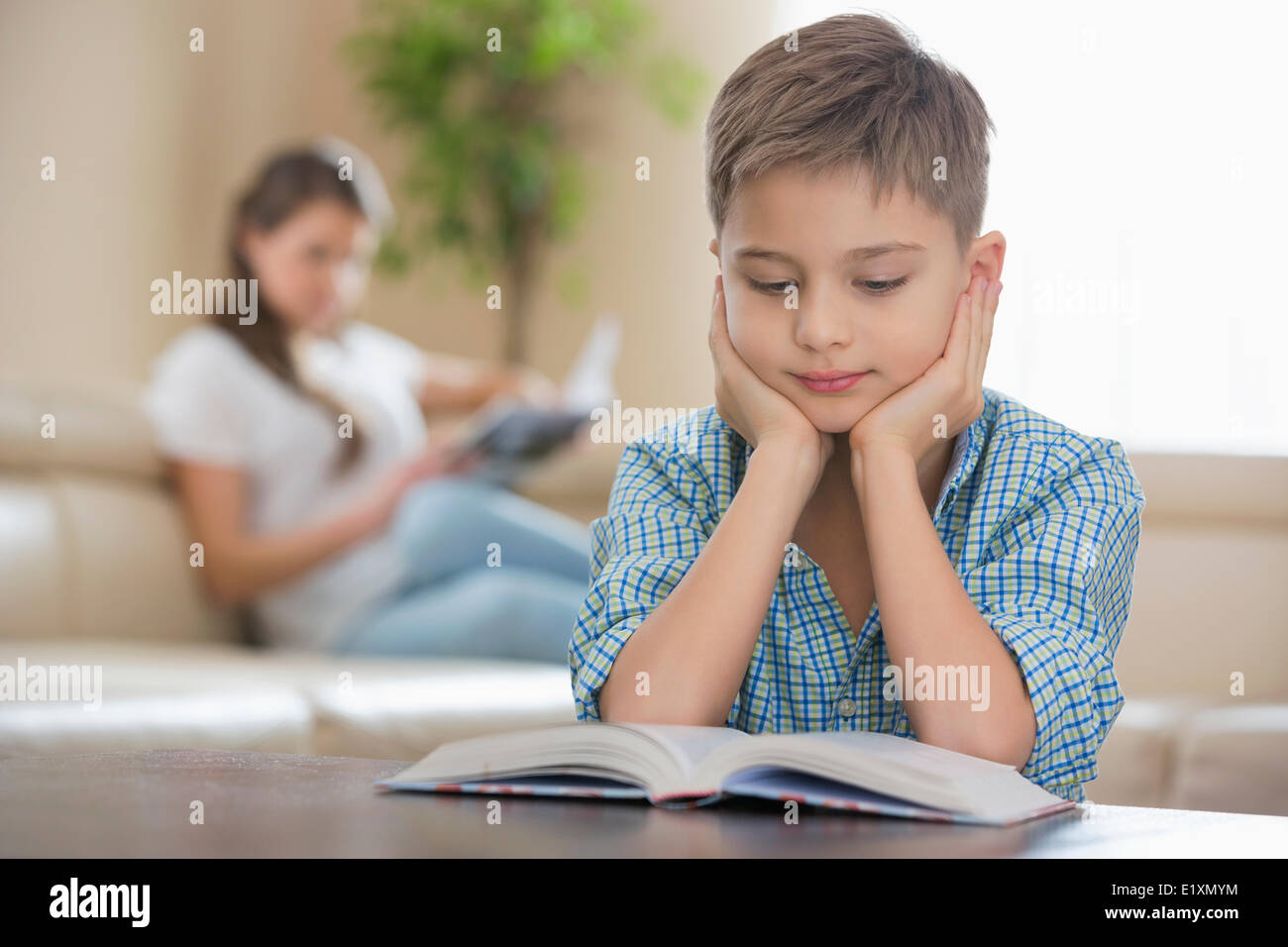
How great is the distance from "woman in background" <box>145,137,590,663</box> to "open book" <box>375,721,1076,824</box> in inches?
56.5

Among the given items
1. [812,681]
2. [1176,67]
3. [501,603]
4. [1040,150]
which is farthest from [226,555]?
[1176,67]

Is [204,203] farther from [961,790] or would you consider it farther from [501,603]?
[961,790]

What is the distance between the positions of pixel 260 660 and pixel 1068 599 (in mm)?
1459

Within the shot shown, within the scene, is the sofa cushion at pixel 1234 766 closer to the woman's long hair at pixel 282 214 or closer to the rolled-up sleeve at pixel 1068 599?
the rolled-up sleeve at pixel 1068 599

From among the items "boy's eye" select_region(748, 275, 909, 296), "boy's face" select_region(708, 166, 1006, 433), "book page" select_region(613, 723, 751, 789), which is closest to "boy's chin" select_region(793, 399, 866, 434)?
"boy's face" select_region(708, 166, 1006, 433)

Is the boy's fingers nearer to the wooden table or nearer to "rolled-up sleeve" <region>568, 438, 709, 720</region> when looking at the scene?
"rolled-up sleeve" <region>568, 438, 709, 720</region>

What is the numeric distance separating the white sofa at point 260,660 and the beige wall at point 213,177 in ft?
4.81

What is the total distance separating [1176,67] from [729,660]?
299 centimetres

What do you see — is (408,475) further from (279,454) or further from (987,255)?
(987,255)

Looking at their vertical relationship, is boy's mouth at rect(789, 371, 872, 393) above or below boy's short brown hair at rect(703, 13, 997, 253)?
below

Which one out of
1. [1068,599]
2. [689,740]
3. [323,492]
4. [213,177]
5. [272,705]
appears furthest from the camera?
[213,177]

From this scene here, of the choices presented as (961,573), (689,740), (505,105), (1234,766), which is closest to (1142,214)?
(505,105)

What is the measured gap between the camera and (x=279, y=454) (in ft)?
7.90

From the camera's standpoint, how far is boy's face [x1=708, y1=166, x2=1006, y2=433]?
3.38 ft
